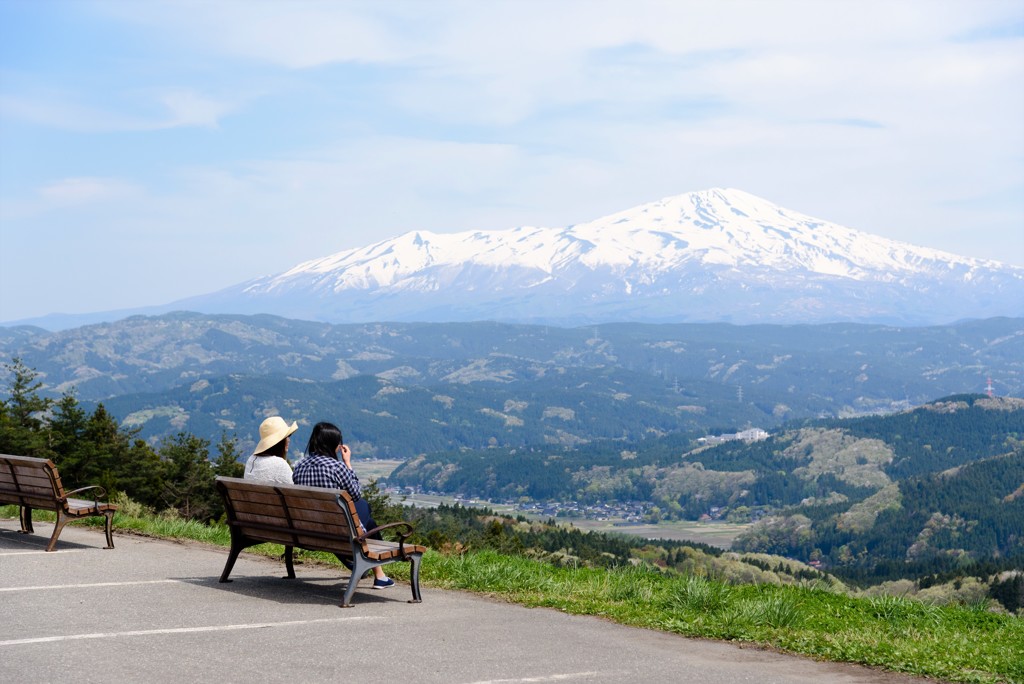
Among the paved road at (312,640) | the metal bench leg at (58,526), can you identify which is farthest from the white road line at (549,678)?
the metal bench leg at (58,526)

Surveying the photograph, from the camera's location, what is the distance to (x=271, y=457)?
1316 cm

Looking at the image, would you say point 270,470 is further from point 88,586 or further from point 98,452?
point 98,452

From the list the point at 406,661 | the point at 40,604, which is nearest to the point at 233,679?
the point at 406,661

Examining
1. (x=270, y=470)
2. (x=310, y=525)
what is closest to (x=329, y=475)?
(x=310, y=525)

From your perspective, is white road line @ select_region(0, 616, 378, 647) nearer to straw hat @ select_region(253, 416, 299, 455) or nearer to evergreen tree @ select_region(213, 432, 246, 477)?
straw hat @ select_region(253, 416, 299, 455)

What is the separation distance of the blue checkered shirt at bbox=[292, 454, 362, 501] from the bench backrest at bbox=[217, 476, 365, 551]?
1.60 feet

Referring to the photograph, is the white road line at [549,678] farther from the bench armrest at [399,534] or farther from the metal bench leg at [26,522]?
the metal bench leg at [26,522]

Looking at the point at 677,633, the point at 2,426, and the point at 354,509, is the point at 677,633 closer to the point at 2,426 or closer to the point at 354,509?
the point at 354,509

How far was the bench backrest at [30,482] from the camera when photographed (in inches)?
604

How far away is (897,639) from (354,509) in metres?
5.41

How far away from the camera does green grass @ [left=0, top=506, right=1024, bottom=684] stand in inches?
360

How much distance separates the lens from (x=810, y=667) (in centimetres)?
916

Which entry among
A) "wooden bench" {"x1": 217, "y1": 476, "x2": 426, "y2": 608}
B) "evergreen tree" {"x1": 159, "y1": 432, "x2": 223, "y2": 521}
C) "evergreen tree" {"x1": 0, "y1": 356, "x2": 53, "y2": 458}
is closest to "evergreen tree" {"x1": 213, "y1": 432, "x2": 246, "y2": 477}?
"evergreen tree" {"x1": 159, "y1": 432, "x2": 223, "y2": 521}

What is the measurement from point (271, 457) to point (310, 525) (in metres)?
1.73
